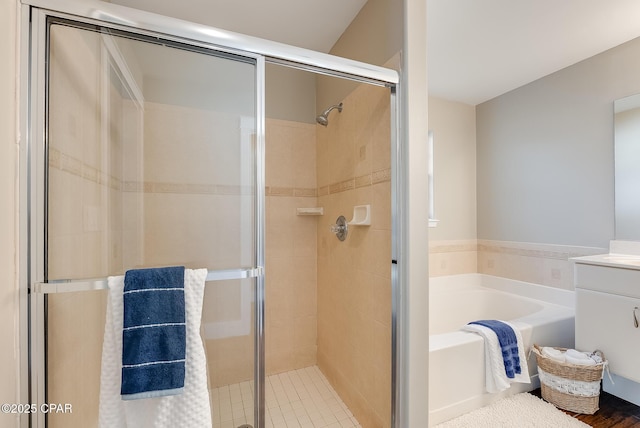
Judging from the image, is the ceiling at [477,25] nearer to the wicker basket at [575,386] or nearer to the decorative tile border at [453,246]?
the decorative tile border at [453,246]

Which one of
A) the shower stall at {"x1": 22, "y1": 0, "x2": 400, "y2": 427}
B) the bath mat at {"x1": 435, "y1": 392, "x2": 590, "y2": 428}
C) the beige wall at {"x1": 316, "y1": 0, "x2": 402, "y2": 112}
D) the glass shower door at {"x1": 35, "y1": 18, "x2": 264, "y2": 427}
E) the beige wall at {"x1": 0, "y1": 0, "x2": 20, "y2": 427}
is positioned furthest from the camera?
the bath mat at {"x1": 435, "y1": 392, "x2": 590, "y2": 428}

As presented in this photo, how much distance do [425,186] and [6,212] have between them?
4.79 ft

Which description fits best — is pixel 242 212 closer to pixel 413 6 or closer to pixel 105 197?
pixel 105 197

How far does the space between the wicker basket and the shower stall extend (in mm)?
1212

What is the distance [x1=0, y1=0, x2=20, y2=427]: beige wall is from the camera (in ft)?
2.44

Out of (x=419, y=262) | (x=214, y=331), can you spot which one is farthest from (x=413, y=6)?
(x=214, y=331)

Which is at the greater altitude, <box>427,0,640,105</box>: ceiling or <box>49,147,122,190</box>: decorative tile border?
<box>427,0,640,105</box>: ceiling

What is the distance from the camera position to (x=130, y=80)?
1.20m

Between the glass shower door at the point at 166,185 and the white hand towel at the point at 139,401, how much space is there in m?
0.16

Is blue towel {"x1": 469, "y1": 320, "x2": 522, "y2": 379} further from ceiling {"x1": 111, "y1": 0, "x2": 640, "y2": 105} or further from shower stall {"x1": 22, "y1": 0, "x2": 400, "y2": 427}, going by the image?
ceiling {"x1": 111, "y1": 0, "x2": 640, "y2": 105}

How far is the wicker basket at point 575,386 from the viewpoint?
1661 mm

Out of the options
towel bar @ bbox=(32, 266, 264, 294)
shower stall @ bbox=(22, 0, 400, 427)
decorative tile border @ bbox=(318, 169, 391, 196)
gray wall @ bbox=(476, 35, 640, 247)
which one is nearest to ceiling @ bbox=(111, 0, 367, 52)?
shower stall @ bbox=(22, 0, 400, 427)

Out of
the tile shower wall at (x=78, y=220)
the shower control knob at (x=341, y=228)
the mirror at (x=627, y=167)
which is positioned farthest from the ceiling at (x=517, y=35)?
the tile shower wall at (x=78, y=220)

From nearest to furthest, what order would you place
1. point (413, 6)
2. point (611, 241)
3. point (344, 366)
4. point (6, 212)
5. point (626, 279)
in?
point (6, 212) → point (413, 6) → point (626, 279) → point (344, 366) → point (611, 241)
